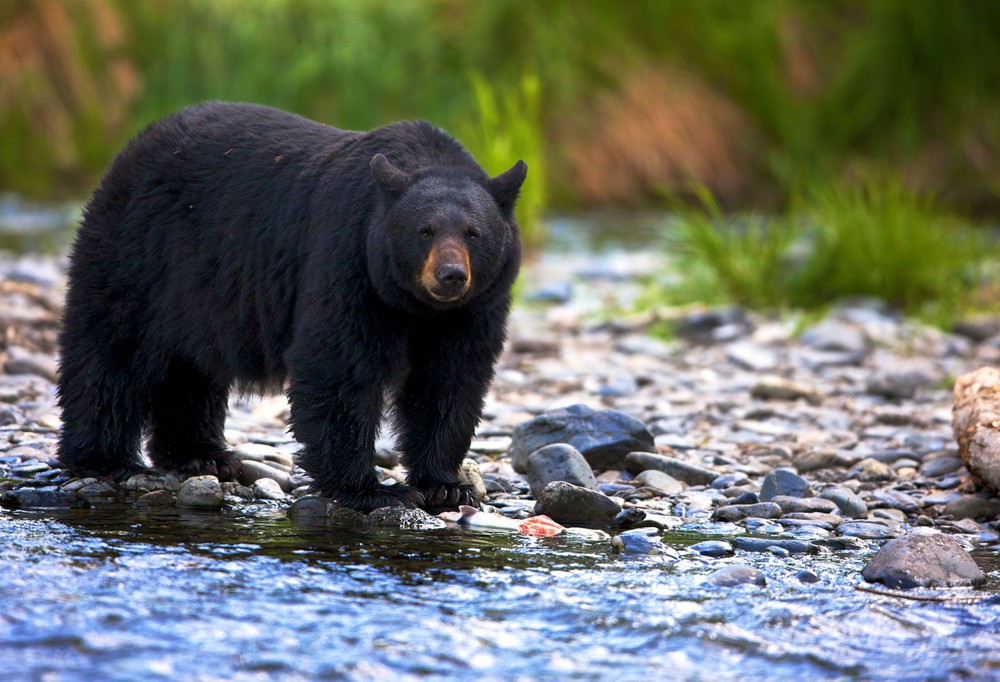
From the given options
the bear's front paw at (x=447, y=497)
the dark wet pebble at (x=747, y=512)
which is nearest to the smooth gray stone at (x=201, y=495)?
the bear's front paw at (x=447, y=497)

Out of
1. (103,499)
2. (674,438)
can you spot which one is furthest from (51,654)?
(674,438)

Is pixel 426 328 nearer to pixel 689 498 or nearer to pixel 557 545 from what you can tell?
pixel 557 545

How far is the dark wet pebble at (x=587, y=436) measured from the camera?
17.7 feet

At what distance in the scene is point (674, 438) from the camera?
6047 mm

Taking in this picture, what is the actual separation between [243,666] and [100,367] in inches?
89.9

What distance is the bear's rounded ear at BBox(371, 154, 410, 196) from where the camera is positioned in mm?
4449

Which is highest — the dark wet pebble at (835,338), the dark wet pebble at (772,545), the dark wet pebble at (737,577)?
the dark wet pebble at (835,338)

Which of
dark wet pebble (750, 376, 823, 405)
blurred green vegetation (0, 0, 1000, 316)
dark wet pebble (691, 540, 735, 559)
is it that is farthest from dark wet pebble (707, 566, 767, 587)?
blurred green vegetation (0, 0, 1000, 316)

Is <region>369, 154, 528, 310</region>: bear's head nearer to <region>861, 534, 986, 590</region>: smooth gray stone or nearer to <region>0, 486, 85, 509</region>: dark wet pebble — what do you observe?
<region>0, 486, 85, 509</region>: dark wet pebble

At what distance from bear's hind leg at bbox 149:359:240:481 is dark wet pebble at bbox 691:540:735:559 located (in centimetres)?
193

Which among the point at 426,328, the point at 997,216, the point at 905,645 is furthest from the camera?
the point at 997,216

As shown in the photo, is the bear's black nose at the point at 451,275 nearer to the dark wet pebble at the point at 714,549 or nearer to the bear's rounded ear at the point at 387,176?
the bear's rounded ear at the point at 387,176

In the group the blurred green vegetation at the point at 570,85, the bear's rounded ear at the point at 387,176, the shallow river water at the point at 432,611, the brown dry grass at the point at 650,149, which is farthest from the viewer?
the brown dry grass at the point at 650,149

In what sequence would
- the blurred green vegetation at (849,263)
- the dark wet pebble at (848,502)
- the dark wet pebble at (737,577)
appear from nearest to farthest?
1. the dark wet pebble at (737,577)
2. the dark wet pebble at (848,502)
3. the blurred green vegetation at (849,263)
